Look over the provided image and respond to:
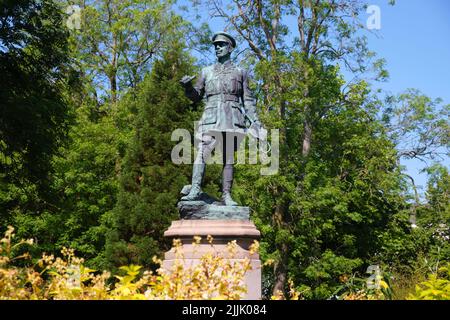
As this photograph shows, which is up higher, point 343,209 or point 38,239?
point 343,209

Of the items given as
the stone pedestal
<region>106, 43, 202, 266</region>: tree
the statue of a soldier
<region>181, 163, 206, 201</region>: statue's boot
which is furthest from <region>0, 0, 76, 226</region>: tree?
the stone pedestal

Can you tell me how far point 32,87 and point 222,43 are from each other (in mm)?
8857

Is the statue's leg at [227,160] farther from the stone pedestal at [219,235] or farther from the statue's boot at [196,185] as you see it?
the stone pedestal at [219,235]

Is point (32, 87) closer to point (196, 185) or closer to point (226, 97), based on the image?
point (226, 97)

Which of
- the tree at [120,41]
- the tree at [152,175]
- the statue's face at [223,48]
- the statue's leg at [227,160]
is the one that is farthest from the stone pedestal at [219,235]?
the tree at [120,41]

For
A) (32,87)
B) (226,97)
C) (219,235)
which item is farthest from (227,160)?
(32,87)

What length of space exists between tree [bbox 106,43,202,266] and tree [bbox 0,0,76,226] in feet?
7.78

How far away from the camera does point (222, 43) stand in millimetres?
8125

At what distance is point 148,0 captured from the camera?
92.3ft
